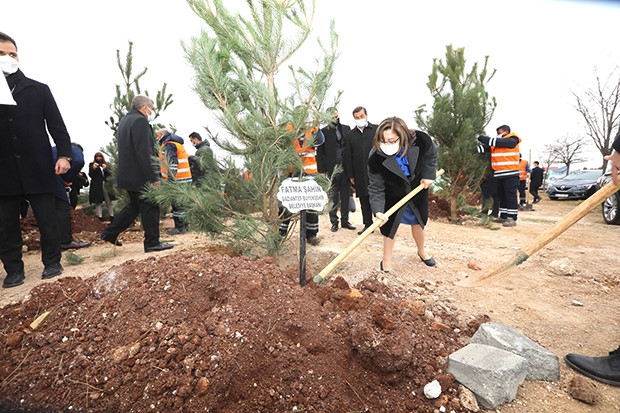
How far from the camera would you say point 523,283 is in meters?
2.80

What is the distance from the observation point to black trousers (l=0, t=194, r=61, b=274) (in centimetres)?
272

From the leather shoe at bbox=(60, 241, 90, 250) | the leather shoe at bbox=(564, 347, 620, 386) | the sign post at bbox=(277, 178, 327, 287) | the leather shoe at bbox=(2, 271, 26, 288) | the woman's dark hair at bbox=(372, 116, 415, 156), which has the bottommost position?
the leather shoe at bbox=(564, 347, 620, 386)

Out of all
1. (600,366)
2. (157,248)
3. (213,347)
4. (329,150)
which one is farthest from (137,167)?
(600,366)

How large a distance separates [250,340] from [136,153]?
3.03m

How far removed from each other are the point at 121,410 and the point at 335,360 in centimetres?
91

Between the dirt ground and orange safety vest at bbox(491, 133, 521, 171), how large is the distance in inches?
159

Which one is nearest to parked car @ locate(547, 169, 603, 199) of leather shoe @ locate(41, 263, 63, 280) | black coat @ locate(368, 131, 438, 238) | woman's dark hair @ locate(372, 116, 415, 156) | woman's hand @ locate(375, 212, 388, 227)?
black coat @ locate(368, 131, 438, 238)

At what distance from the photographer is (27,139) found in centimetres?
272

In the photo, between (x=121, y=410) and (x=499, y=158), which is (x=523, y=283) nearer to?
(x=121, y=410)

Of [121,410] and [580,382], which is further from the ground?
[121,410]

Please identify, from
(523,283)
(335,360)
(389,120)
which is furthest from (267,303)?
(523,283)

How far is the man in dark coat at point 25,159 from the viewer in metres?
2.64

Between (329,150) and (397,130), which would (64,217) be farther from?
(397,130)

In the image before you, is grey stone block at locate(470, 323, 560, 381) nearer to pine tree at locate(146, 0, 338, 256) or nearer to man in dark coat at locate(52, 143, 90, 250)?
pine tree at locate(146, 0, 338, 256)
